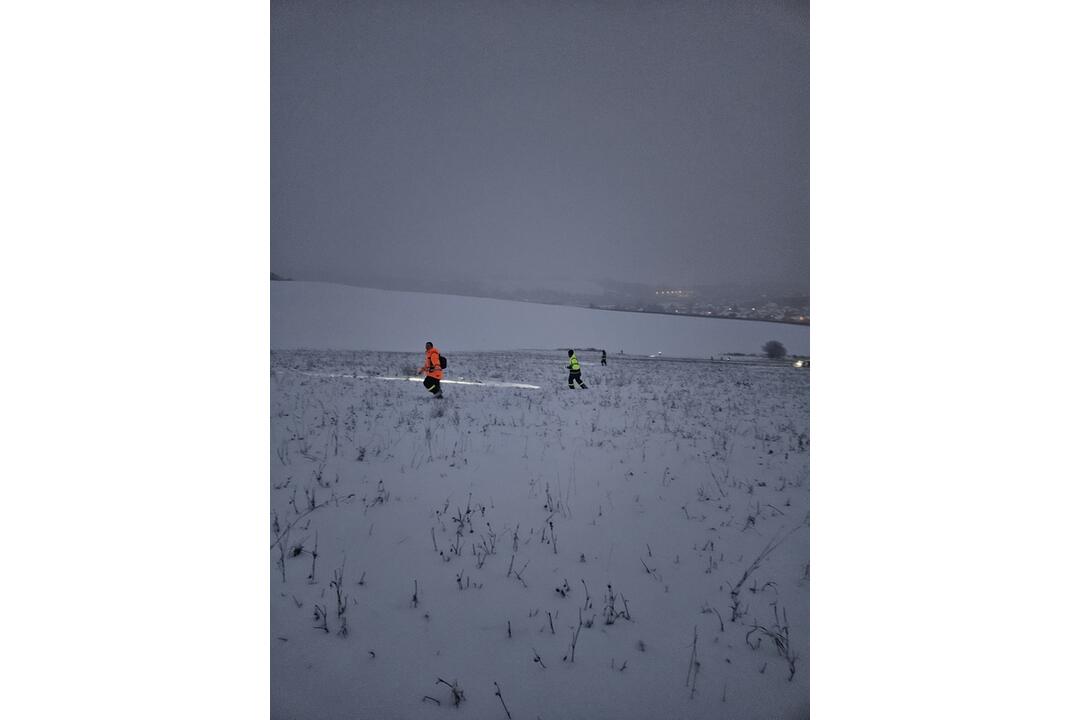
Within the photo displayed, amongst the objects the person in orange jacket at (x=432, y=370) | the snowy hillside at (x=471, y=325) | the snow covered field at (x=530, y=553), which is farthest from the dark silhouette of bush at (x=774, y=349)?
the person in orange jacket at (x=432, y=370)

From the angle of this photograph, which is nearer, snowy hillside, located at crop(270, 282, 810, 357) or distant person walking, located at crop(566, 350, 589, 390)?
snowy hillside, located at crop(270, 282, 810, 357)

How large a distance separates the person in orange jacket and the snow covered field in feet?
0.64

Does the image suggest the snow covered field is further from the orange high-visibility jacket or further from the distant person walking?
the distant person walking

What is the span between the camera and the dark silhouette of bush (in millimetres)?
6150

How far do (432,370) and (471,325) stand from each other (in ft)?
2.63

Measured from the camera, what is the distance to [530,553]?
4199mm

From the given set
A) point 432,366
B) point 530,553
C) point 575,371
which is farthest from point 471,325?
point 530,553

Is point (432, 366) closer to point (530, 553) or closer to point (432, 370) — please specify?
point (432, 370)

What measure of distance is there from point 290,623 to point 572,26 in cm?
608

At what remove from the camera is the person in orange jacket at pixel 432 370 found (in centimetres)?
639

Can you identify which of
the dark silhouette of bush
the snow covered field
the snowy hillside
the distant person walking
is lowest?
the snow covered field

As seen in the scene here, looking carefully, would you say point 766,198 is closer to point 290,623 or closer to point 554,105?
point 554,105

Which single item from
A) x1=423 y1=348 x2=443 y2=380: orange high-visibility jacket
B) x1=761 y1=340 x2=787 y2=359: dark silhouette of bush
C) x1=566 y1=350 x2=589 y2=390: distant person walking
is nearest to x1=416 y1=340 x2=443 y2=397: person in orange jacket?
x1=423 y1=348 x2=443 y2=380: orange high-visibility jacket
